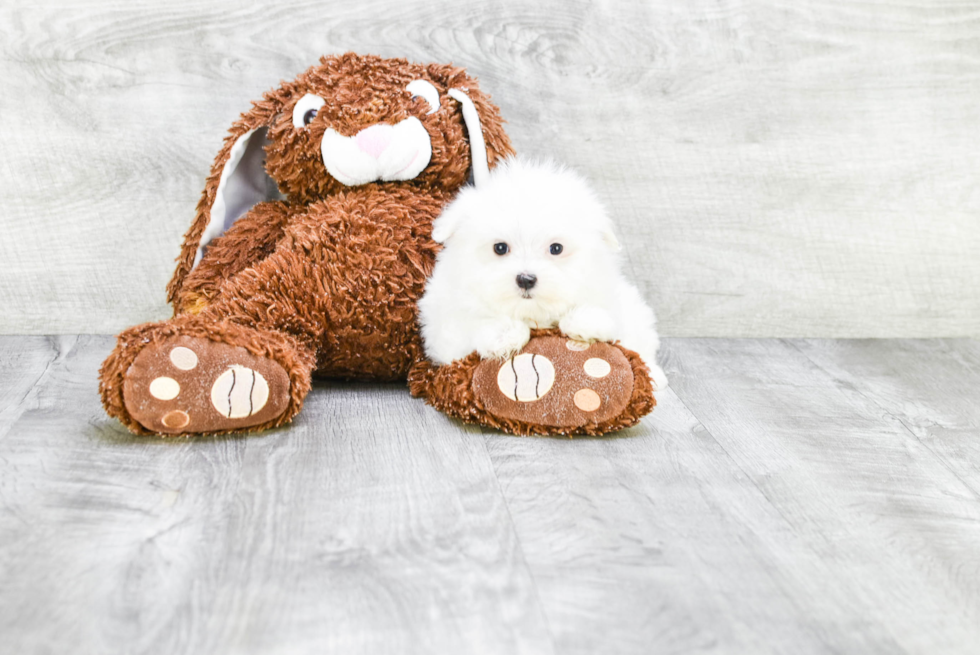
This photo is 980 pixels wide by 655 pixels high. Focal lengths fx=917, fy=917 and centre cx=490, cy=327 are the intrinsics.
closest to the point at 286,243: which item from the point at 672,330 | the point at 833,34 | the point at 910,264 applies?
the point at 672,330

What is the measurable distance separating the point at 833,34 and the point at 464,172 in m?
0.76

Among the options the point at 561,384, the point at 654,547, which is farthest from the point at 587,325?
the point at 654,547

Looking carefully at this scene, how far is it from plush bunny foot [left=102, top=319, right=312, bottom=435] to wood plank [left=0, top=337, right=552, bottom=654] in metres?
0.03

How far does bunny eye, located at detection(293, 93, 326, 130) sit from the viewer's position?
4.07 feet

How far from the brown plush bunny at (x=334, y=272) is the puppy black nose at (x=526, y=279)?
72 mm

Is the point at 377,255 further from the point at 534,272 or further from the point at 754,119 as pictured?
the point at 754,119

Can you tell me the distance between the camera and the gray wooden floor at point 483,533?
2.25 feet

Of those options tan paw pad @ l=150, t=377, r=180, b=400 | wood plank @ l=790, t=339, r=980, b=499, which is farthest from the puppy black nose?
wood plank @ l=790, t=339, r=980, b=499

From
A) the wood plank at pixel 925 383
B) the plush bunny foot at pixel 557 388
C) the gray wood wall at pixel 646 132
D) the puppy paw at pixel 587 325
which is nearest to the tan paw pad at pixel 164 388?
the plush bunny foot at pixel 557 388

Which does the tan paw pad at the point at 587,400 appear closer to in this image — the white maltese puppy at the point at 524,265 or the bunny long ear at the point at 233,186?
the white maltese puppy at the point at 524,265

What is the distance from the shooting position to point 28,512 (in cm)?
85

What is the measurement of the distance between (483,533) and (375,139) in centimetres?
59

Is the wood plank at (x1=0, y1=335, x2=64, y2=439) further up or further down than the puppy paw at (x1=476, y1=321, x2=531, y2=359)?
further down

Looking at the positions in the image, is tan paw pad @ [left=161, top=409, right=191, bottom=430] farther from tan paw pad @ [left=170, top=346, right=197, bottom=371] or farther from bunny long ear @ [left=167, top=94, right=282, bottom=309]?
bunny long ear @ [left=167, top=94, right=282, bottom=309]
